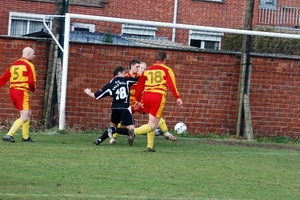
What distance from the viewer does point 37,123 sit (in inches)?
611

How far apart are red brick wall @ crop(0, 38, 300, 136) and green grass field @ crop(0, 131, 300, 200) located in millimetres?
2217

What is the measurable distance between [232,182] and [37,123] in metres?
7.12

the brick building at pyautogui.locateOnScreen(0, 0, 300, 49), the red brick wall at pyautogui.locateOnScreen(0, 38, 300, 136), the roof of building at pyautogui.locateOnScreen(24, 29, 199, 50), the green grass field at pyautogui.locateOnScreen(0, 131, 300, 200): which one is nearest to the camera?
the green grass field at pyautogui.locateOnScreen(0, 131, 300, 200)

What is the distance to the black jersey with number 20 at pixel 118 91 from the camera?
498 inches

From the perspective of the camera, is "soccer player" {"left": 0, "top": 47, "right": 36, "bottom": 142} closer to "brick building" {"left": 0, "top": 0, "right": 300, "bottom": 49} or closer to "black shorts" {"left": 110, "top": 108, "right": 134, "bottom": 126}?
"black shorts" {"left": 110, "top": 108, "right": 134, "bottom": 126}

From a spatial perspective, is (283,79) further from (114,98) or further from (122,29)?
(114,98)

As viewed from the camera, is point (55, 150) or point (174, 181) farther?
point (55, 150)

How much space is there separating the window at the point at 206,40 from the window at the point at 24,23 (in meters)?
6.79

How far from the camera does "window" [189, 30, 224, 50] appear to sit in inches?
739

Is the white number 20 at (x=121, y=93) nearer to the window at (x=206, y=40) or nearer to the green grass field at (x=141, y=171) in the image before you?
the green grass field at (x=141, y=171)

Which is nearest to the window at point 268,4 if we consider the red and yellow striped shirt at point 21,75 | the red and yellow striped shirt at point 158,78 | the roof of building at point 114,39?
the roof of building at point 114,39

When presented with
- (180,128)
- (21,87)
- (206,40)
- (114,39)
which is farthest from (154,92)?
(206,40)

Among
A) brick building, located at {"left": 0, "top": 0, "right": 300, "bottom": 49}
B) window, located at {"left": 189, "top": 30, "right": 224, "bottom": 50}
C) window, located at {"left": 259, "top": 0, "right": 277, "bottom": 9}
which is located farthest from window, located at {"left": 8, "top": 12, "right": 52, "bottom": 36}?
window, located at {"left": 259, "top": 0, "right": 277, "bottom": 9}

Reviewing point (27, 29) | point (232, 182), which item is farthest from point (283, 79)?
point (27, 29)
